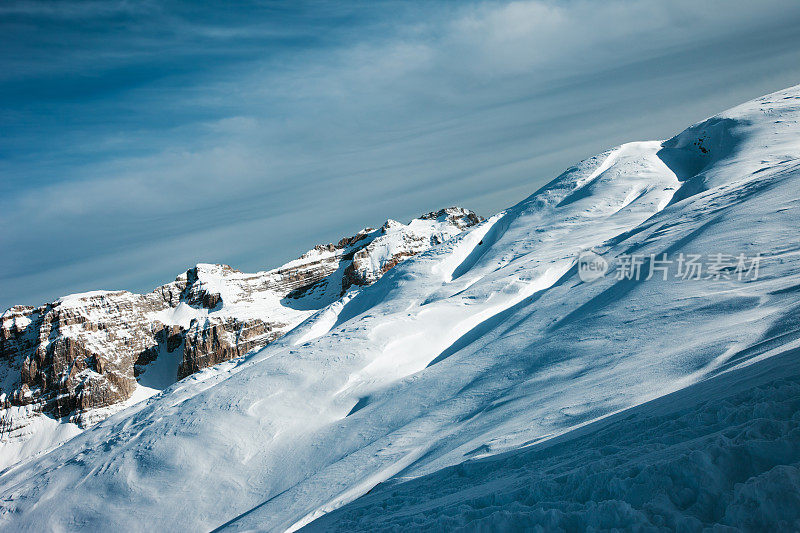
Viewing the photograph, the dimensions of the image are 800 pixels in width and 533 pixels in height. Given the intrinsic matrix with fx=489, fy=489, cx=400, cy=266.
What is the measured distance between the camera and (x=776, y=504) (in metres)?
3.11

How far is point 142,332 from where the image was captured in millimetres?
99250

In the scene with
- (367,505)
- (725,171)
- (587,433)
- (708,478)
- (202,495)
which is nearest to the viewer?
(708,478)

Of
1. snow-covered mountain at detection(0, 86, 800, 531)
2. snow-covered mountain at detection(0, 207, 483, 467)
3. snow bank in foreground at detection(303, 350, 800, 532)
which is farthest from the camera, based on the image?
snow-covered mountain at detection(0, 207, 483, 467)

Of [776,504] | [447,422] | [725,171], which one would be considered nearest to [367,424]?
[447,422]

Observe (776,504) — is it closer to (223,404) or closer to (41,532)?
(223,404)

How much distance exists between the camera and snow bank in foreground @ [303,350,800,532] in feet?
11.0

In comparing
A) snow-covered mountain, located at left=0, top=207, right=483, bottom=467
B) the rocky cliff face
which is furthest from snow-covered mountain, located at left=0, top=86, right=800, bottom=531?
snow-covered mountain, located at left=0, top=207, right=483, bottom=467

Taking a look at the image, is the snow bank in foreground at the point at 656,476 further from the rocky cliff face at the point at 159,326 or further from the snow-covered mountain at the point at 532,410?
the rocky cliff face at the point at 159,326

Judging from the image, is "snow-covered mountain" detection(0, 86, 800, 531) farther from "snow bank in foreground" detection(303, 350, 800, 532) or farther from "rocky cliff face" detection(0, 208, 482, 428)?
"rocky cliff face" detection(0, 208, 482, 428)

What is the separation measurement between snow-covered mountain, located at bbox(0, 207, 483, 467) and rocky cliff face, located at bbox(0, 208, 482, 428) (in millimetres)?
205

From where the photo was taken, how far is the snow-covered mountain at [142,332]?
3327 inches

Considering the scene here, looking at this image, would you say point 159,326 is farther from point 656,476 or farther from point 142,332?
point 656,476

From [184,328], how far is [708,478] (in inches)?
4266

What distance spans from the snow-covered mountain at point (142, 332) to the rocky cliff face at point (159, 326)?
0.21 m
